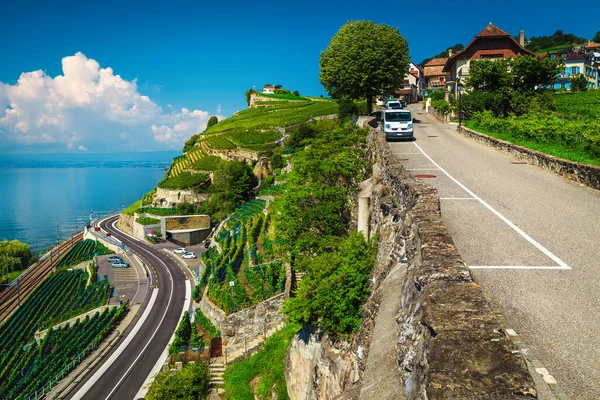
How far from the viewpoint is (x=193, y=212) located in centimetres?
8375

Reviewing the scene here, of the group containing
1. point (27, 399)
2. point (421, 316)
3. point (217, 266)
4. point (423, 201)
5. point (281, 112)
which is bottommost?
point (27, 399)

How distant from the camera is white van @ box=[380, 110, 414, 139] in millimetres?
31750

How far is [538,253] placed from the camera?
9.30 metres

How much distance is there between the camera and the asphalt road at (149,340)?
1481 inches

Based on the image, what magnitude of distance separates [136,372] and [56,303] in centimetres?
3154

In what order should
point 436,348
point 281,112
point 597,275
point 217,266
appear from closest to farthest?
1. point 436,348
2. point 597,275
3. point 217,266
4. point 281,112

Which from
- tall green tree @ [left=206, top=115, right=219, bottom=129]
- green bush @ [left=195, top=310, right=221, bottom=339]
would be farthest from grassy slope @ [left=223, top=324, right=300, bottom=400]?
tall green tree @ [left=206, top=115, right=219, bottom=129]

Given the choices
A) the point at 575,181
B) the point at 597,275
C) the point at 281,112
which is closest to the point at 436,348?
the point at 597,275

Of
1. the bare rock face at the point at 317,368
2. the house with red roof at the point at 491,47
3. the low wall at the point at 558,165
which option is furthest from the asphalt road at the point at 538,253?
the house with red roof at the point at 491,47

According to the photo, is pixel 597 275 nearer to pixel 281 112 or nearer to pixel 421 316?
pixel 421 316

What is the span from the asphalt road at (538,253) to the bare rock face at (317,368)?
3709 mm

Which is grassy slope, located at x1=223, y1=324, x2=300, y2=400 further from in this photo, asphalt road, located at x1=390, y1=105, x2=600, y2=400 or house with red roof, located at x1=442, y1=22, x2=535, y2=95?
house with red roof, located at x1=442, y1=22, x2=535, y2=95

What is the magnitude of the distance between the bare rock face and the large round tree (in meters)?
35.2

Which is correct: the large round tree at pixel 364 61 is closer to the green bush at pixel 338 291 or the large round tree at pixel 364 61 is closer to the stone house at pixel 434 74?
the green bush at pixel 338 291
